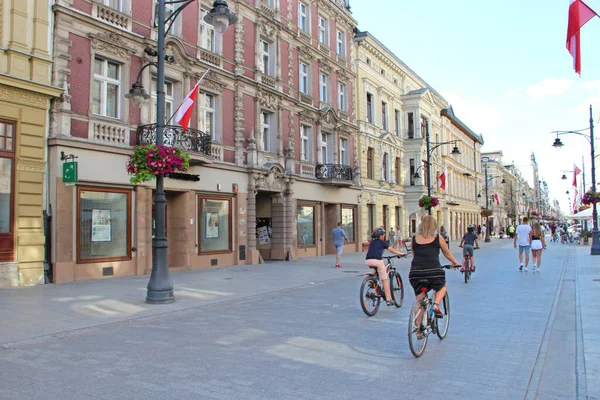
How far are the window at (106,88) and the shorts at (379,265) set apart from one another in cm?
1058

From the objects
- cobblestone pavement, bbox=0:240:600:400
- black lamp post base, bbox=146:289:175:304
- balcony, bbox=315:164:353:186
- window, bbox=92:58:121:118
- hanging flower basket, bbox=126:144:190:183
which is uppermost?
window, bbox=92:58:121:118

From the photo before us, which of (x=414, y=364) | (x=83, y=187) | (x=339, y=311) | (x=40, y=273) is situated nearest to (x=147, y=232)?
(x=83, y=187)

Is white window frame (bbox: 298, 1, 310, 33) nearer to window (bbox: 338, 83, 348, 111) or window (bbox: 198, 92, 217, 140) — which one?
window (bbox: 338, 83, 348, 111)

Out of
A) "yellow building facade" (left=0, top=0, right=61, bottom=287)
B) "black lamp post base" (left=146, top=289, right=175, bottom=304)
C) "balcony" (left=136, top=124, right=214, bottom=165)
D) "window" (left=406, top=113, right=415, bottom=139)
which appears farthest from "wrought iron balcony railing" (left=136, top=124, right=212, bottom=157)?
"window" (left=406, top=113, right=415, bottom=139)

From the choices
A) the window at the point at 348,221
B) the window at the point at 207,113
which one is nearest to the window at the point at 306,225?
the window at the point at 348,221

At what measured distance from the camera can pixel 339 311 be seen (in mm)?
9852

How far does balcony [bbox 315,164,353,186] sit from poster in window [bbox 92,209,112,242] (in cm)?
1320

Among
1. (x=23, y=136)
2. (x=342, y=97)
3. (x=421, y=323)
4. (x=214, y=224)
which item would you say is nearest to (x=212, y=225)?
(x=214, y=224)

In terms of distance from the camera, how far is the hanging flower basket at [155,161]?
34.2ft

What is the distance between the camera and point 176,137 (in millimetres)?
17078

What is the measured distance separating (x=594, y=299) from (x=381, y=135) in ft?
86.2

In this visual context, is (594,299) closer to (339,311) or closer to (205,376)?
(339,311)

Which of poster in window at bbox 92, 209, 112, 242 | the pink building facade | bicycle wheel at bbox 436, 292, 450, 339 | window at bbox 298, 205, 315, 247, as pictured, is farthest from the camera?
window at bbox 298, 205, 315, 247

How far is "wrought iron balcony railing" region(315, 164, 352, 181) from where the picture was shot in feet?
89.0
